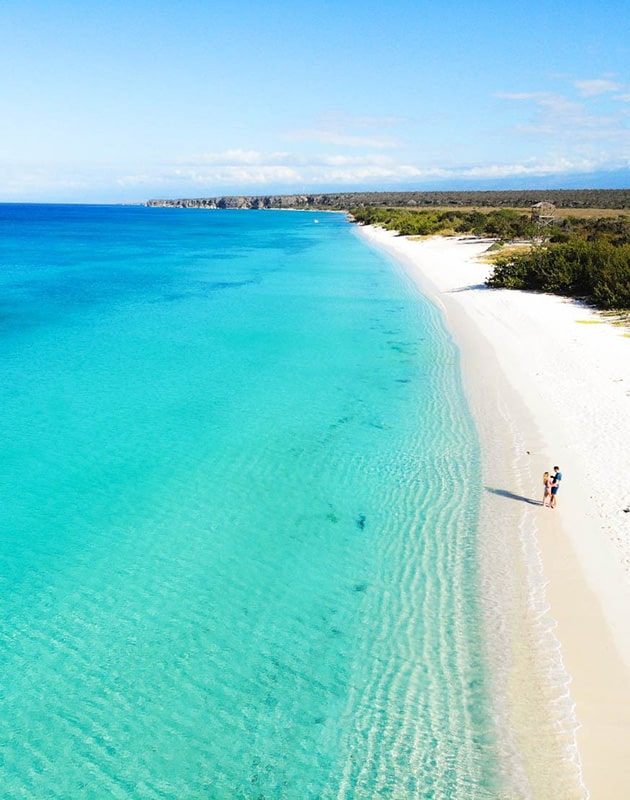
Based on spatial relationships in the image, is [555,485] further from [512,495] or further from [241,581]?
[241,581]

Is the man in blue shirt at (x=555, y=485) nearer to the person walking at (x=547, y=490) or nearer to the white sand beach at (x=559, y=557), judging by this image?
the person walking at (x=547, y=490)

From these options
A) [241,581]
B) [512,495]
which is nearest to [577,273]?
[512,495]

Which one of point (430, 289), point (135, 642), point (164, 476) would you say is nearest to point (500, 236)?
point (430, 289)

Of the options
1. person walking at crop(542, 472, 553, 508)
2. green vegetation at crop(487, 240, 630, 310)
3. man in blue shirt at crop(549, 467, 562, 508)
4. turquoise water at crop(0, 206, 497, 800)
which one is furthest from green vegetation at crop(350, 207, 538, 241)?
man in blue shirt at crop(549, 467, 562, 508)

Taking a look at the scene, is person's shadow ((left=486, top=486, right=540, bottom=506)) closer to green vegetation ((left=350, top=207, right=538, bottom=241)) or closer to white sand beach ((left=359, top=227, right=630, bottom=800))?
white sand beach ((left=359, top=227, right=630, bottom=800))

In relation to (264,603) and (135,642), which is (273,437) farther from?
(135,642)

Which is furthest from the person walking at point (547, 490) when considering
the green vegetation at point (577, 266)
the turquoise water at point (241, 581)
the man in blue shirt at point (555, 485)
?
the green vegetation at point (577, 266)
